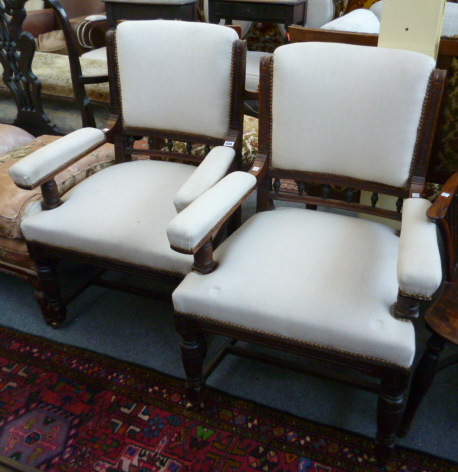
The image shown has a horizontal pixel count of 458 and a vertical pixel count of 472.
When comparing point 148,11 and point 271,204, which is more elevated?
point 148,11

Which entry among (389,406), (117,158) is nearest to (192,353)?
(389,406)

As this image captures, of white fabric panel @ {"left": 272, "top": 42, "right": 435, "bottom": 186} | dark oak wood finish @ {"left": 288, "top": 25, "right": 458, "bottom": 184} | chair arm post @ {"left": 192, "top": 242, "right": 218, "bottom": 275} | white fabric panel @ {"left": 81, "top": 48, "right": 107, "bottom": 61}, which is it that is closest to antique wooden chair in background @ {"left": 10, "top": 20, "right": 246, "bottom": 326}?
chair arm post @ {"left": 192, "top": 242, "right": 218, "bottom": 275}

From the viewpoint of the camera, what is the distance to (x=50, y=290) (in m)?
1.66

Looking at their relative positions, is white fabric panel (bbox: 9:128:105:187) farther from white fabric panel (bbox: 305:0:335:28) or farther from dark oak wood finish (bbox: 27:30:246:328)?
white fabric panel (bbox: 305:0:335:28)

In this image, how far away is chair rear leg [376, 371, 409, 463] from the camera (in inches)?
43.1

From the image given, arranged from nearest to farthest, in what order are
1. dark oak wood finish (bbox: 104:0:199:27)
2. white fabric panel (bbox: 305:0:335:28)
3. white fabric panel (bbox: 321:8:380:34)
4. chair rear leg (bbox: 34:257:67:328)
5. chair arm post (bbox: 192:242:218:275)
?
chair arm post (bbox: 192:242:218:275), chair rear leg (bbox: 34:257:67:328), white fabric panel (bbox: 321:8:380:34), dark oak wood finish (bbox: 104:0:199:27), white fabric panel (bbox: 305:0:335:28)

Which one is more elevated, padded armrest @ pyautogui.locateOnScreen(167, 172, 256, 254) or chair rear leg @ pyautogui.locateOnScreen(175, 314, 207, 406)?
padded armrest @ pyautogui.locateOnScreen(167, 172, 256, 254)

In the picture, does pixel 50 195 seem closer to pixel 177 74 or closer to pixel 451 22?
pixel 177 74

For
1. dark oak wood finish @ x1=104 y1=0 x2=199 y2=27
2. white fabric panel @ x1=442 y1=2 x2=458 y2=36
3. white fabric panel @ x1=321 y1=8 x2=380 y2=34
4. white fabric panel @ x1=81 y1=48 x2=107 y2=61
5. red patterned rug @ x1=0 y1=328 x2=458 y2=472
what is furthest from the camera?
dark oak wood finish @ x1=104 y1=0 x2=199 y2=27

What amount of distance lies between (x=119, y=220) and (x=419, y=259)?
0.86 m

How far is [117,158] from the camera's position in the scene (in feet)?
6.02

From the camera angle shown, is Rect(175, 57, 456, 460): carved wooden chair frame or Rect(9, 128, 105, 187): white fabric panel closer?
Rect(175, 57, 456, 460): carved wooden chair frame

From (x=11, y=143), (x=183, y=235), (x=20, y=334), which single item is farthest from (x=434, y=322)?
(x=11, y=143)

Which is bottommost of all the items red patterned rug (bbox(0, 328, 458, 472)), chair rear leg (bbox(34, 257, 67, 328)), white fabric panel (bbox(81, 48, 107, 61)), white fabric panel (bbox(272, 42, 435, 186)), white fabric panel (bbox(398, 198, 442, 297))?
red patterned rug (bbox(0, 328, 458, 472))
